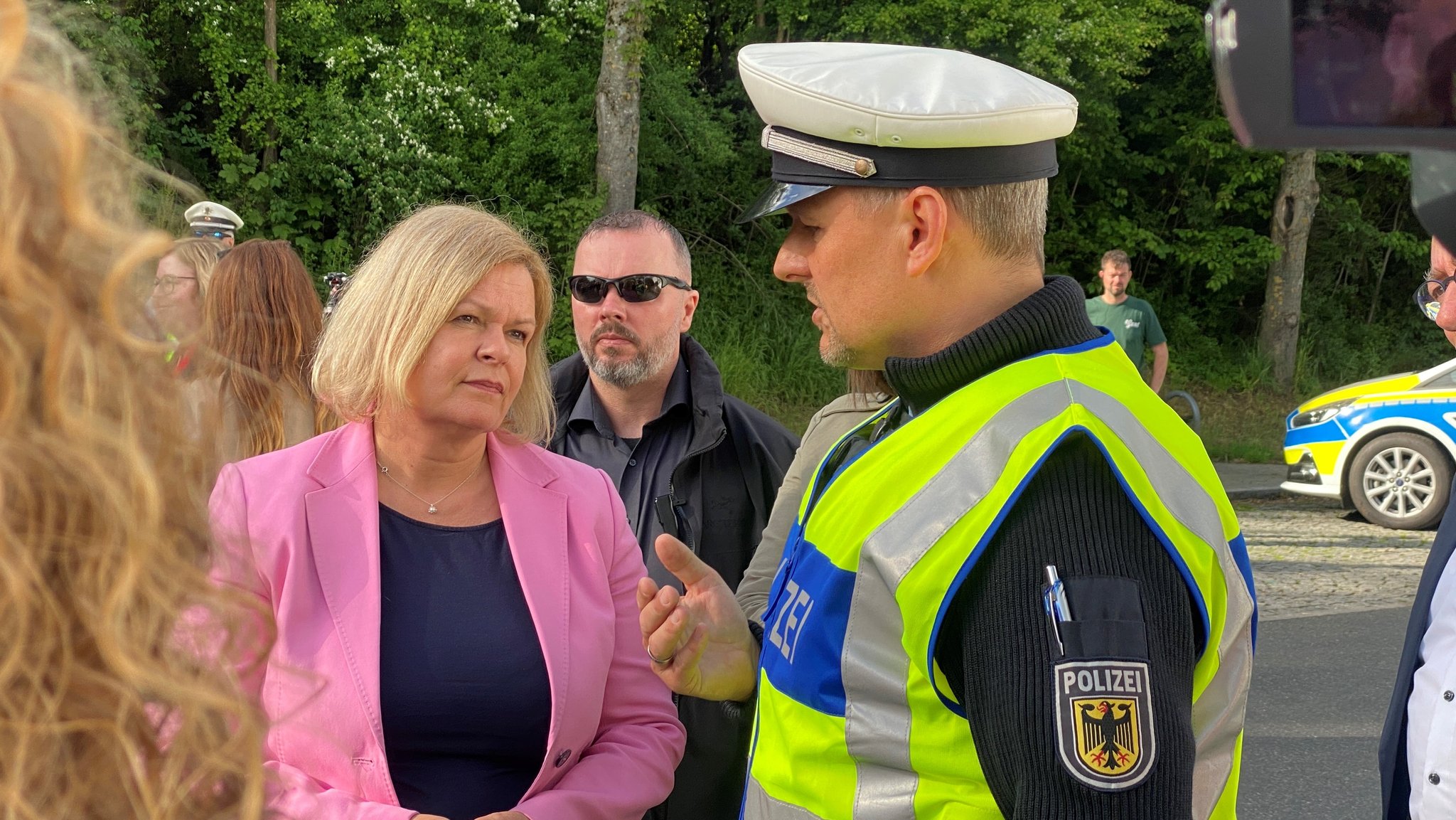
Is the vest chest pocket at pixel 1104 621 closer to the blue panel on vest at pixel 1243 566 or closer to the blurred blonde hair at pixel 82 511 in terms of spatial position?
the blue panel on vest at pixel 1243 566

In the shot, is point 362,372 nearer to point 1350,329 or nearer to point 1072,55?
point 1072,55

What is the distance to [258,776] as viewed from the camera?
870 millimetres

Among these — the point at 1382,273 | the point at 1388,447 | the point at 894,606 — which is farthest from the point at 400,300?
the point at 1382,273

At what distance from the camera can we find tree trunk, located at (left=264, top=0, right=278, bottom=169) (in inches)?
575

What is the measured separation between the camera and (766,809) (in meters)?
1.87

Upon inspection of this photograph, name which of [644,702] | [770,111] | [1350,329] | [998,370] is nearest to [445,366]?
[644,702]

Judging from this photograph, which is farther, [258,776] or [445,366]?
[445,366]

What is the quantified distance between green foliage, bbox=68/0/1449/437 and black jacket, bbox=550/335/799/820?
937 centimetres

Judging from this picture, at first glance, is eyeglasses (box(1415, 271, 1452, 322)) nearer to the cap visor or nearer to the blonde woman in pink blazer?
the cap visor

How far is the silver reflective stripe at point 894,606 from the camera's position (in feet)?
5.21

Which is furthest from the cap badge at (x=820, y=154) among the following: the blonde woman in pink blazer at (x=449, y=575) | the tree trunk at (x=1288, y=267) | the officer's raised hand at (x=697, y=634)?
the tree trunk at (x=1288, y=267)

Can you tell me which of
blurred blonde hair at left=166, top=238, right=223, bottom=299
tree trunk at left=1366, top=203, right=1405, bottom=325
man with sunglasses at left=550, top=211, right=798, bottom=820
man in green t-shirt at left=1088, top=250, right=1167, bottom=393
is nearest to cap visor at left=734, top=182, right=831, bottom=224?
man with sunglasses at left=550, top=211, right=798, bottom=820

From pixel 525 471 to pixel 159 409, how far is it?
1952mm

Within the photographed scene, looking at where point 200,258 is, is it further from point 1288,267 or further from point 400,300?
point 1288,267
